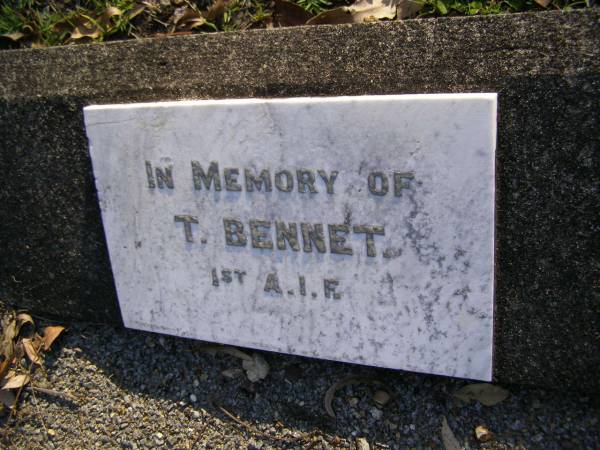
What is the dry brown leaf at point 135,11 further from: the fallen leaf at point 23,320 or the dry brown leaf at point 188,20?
the fallen leaf at point 23,320

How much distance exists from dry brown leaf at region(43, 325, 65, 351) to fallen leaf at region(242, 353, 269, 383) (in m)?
0.74

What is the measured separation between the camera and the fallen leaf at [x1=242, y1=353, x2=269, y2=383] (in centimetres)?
172

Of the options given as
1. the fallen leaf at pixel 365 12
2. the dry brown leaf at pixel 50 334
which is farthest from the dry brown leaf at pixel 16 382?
A: the fallen leaf at pixel 365 12

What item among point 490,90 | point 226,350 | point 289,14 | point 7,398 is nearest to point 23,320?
point 7,398

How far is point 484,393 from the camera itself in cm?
153

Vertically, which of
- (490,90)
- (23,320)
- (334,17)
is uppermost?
(334,17)

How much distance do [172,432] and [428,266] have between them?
1.02m

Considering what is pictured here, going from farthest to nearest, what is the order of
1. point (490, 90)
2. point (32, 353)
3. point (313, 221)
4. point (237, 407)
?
point (32, 353) < point (237, 407) < point (313, 221) < point (490, 90)

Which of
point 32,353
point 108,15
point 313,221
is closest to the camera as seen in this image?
point 313,221

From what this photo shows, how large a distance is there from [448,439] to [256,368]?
2.07 ft

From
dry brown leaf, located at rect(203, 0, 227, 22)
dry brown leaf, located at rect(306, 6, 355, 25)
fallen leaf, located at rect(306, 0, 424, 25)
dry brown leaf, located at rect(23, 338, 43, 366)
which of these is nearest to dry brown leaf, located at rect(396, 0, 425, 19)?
fallen leaf, located at rect(306, 0, 424, 25)

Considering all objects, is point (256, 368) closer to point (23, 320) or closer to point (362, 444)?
point (362, 444)

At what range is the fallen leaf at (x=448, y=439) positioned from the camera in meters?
1.51

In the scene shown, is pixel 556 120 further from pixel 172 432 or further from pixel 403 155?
pixel 172 432
